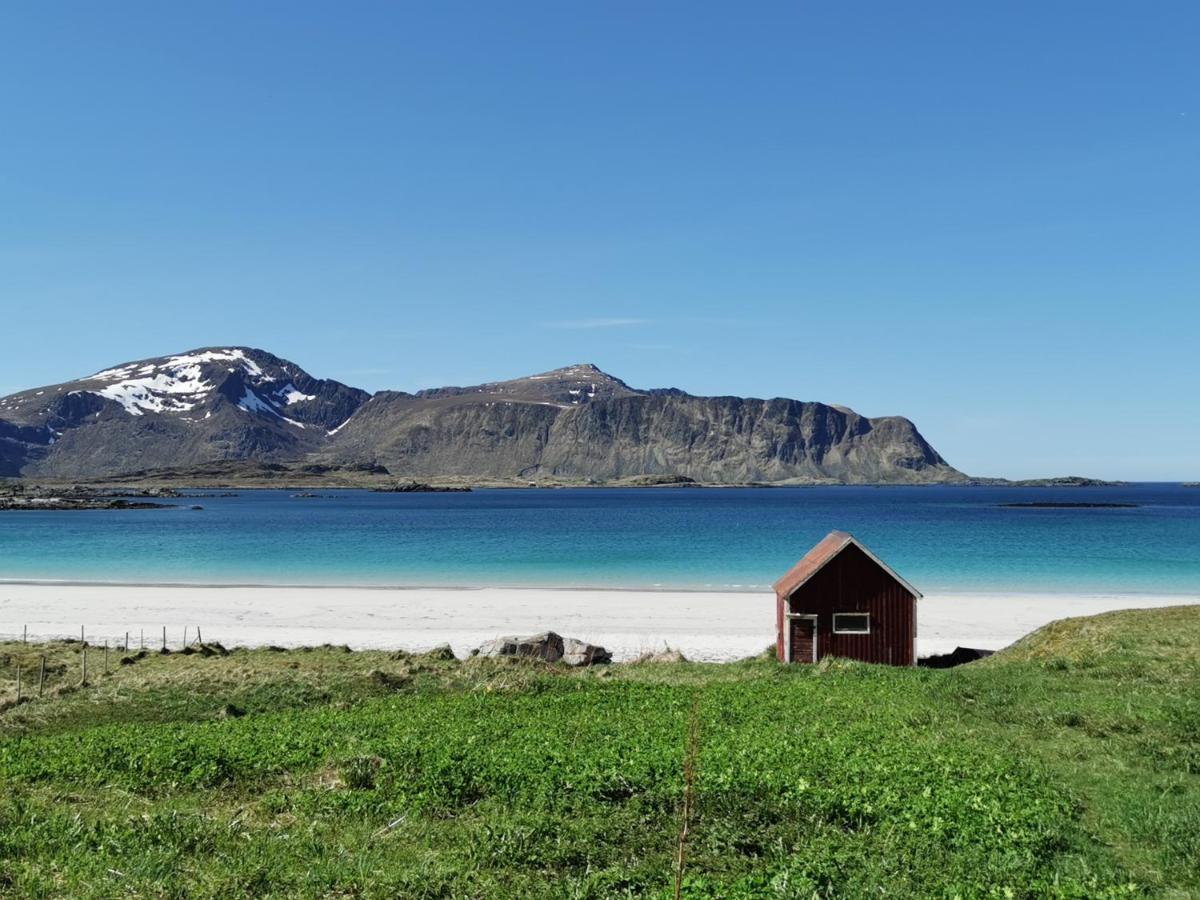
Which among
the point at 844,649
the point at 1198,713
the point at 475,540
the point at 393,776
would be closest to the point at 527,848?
the point at 393,776

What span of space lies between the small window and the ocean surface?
113 feet

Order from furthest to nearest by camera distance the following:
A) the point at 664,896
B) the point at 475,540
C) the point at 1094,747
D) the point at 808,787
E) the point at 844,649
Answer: the point at 475,540 < the point at 844,649 < the point at 1094,747 < the point at 808,787 < the point at 664,896

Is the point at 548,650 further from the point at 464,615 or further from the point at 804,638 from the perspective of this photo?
the point at 464,615

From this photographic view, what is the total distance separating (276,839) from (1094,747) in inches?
652

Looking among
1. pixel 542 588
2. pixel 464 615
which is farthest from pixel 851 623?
pixel 542 588

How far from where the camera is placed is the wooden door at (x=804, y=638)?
36.3m

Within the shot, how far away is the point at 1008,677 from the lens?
93.9ft

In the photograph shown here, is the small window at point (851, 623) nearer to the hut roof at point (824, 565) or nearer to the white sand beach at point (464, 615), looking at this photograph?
the hut roof at point (824, 565)

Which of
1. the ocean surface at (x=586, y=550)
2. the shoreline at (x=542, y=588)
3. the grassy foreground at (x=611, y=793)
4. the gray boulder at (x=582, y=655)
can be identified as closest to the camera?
→ the grassy foreground at (x=611, y=793)

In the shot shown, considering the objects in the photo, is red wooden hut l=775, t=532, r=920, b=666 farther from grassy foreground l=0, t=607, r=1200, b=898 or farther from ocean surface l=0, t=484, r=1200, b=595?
ocean surface l=0, t=484, r=1200, b=595

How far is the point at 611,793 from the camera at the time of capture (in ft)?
51.5

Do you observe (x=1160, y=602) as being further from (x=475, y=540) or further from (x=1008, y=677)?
(x=475, y=540)

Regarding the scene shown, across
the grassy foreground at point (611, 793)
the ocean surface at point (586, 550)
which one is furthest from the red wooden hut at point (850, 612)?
the ocean surface at point (586, 550)

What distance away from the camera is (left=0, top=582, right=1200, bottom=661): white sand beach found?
154 feet
